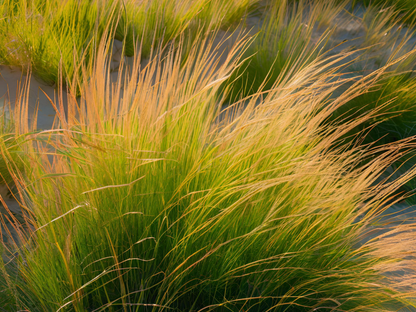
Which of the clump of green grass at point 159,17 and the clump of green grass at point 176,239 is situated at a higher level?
the clump of green grass at point 159,17

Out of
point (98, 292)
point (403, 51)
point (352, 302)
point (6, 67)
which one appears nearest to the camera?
point (98, 292)

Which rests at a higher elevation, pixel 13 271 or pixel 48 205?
pixel 48 205

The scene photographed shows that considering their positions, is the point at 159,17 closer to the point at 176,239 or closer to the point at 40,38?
the point at 40,38

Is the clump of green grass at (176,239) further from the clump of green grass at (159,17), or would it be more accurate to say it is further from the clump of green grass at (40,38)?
the clump of green grass at (159,17)

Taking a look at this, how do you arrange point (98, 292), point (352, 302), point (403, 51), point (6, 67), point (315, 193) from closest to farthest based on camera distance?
point (98, 292), point (352, 302), point (315, 193), point (6, 67), point (403, 51)

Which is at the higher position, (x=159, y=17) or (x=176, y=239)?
(x=159, y=17)

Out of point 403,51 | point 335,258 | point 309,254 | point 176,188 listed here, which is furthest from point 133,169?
point 403,51

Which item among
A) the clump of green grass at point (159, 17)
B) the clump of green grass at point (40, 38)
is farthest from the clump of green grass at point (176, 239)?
the clump of green grass at point (159, 17)

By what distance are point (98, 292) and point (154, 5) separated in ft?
7.91

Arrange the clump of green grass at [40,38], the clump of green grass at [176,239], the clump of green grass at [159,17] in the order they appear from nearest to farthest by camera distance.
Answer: the clump of green grass at [176,239] < the clump of green grass at [40,38] < the clump of green grass at [159,17]

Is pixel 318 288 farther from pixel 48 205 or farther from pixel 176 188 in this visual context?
pixel 48 205

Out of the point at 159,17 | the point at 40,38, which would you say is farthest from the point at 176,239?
the point at 159,17

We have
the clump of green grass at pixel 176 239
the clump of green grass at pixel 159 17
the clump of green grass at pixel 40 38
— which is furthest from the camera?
the clump of green grass at pixel 159 17

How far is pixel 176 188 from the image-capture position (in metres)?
1.14
